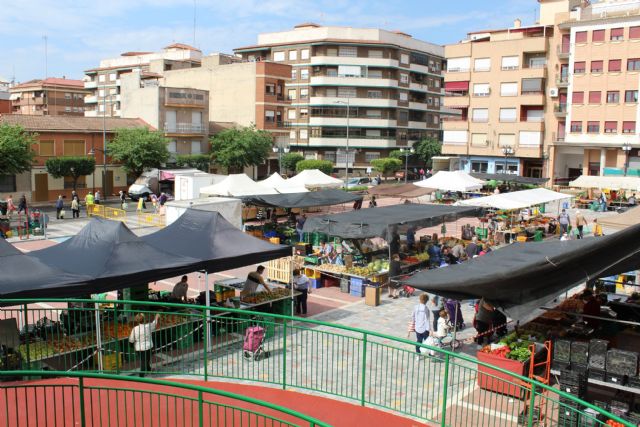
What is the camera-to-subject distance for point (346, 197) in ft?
90.9

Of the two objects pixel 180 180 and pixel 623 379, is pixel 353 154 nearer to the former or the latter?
pixel 180 180

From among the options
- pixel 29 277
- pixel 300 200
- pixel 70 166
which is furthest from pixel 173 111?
pixel 29 277

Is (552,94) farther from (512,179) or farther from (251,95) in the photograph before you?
(251,95)

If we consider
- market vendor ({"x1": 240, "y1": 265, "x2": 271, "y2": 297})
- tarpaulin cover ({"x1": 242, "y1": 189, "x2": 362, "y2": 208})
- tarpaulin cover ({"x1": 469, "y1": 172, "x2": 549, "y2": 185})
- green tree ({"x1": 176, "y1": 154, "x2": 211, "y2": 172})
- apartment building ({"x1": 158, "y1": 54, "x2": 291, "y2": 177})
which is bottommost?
market vendor ({"x1": 240, "y1": 265, "x2": 271, "y2": 297})

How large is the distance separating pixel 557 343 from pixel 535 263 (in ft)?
4.52

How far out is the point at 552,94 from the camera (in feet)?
179

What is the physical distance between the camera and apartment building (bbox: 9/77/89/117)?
90.4 meters

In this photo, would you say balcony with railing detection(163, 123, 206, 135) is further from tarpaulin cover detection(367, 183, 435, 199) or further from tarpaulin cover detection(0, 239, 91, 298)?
tarpaulin cover detection(0, 239, 91, 298)

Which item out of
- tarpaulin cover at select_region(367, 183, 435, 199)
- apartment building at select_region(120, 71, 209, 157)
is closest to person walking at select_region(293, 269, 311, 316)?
tarpaulin cover at select_region(367, 183, 435, 199)

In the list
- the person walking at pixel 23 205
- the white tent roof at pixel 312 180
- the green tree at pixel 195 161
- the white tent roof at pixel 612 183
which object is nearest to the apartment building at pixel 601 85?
the white tent roof at pixel 612 183

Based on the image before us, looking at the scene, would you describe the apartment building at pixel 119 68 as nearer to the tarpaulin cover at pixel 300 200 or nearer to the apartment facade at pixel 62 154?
the apartment facade at pixel 62 154

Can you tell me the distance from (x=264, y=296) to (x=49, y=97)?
87.7m

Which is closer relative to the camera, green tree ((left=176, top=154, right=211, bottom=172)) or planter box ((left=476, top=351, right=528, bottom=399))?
planter box ((left=476, top=351, right=528, bottom=399))

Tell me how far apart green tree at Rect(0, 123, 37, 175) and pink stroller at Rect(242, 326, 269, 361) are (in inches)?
1248
